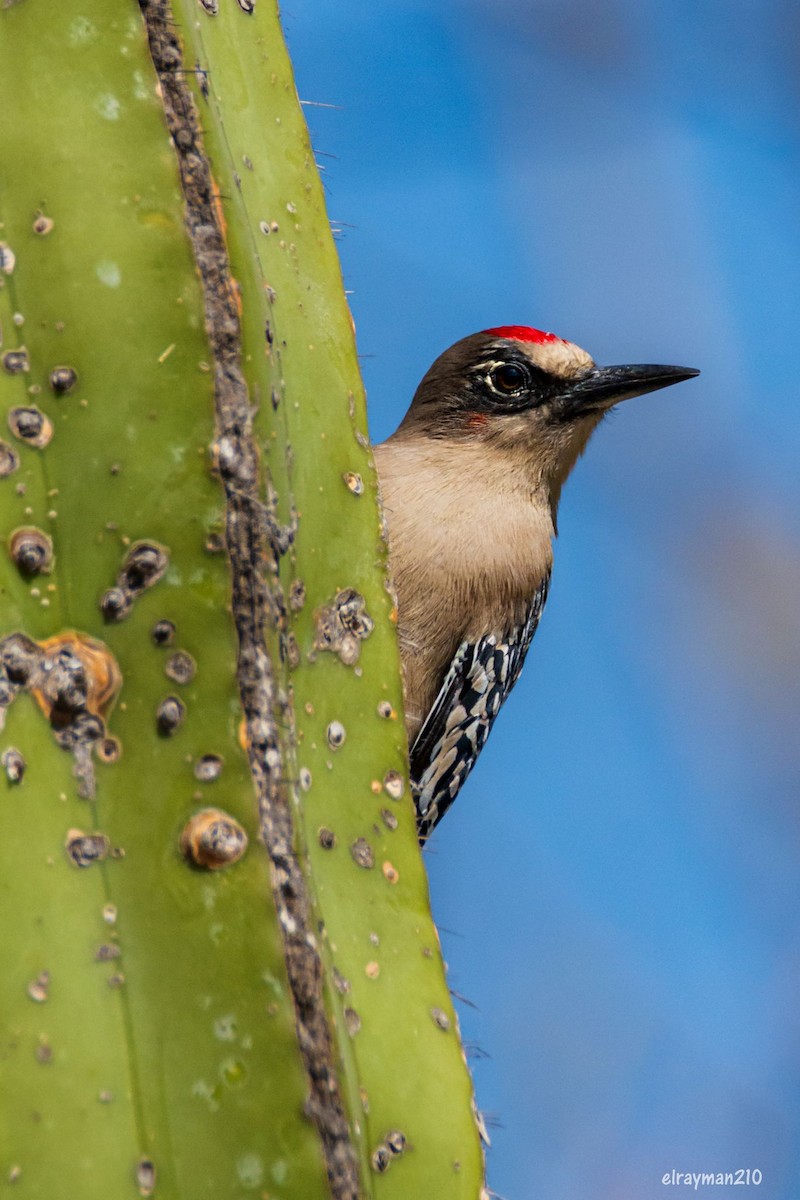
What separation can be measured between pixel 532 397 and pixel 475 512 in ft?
1.90

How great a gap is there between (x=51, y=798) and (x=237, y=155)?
41.0 inches

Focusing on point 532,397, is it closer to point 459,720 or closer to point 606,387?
point 606,387

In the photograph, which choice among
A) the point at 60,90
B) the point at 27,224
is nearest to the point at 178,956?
the point at 27,224

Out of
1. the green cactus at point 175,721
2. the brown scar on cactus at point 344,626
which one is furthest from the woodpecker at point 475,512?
the green cactus at point 175,721

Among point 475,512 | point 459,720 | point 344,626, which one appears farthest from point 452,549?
point 344,626

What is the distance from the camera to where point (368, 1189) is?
1628mm

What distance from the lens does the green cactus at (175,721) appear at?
150 cm

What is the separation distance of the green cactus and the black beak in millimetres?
2263

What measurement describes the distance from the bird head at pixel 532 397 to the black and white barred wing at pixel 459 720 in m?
0.53

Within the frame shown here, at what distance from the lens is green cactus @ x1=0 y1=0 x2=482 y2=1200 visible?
1500mm

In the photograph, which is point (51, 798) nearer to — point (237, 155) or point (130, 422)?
point (130, 422)

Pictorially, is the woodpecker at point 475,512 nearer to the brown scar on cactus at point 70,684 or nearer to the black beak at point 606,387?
the black beak at point 606,387

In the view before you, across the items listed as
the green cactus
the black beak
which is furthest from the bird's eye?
the green cactus

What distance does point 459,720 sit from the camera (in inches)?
149
